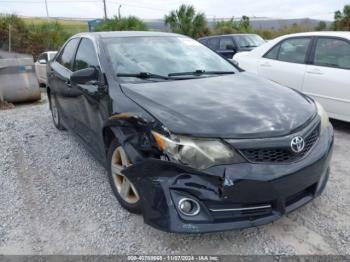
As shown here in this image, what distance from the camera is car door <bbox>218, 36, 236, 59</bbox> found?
11248 mm

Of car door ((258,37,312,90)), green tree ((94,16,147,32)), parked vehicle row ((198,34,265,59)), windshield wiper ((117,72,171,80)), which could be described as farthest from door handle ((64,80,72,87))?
green tree ((94,16,147,32))

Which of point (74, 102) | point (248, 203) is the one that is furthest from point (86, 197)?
point (248, 203)

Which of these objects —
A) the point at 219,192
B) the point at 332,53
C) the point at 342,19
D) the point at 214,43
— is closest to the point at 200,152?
the point at 219,192

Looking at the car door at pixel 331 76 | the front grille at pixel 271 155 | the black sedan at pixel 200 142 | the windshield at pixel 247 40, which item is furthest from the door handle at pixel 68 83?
the windshield at pixel 247 40

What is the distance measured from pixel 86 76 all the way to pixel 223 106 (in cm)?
136

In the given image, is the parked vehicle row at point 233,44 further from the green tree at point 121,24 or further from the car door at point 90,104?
the green tree at point 121,24

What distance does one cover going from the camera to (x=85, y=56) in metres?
3.86

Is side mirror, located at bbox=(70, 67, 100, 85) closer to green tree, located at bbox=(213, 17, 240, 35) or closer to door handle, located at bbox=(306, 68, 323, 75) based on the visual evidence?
door handle, located at bbox=(306, 68, 323, 75)

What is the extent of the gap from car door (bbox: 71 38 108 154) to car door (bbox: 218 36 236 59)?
779 cm

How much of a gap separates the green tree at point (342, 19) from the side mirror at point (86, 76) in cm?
2224

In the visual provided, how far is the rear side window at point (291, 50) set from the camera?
17.5 feet

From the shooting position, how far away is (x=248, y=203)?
2.29 m

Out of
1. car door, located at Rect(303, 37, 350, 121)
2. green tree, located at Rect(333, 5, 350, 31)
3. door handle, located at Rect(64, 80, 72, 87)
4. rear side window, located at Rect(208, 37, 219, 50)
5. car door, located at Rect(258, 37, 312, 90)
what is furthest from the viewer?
green tree, located at Rect(333, 5, 350, 31)

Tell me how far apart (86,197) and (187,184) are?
1416 millimetres
